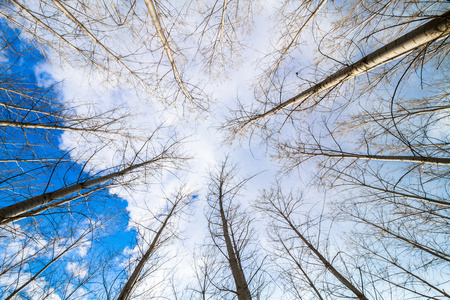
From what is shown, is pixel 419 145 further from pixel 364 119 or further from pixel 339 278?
pixel 339 278

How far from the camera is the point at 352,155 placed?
391 centimetres

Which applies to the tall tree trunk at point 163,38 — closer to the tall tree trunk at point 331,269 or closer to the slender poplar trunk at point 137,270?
the slender poplar trunk at point 137,270

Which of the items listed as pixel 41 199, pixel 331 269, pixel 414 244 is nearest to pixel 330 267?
pixel 331 269

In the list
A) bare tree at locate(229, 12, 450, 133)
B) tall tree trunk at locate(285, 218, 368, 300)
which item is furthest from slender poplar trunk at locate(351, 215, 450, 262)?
bare tree at locate(229, 12, 450, 133)

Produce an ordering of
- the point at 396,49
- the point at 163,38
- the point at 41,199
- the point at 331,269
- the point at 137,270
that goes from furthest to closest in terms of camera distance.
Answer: the point at 331,269 → the point at 137,270 → the point at 163,38 → the point at 41,199 → the point at 396,49

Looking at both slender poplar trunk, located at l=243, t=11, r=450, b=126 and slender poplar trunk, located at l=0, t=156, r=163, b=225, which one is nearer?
slender poplar trunk, located at l=243, t=11, r=450, b=126

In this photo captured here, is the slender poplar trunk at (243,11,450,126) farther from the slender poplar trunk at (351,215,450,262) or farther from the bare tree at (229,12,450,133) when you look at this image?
the slender poplar trunk at (351,215,450,262)

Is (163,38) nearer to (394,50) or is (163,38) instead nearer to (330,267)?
(394,50)

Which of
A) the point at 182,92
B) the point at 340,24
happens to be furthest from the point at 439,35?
the point at 182,92

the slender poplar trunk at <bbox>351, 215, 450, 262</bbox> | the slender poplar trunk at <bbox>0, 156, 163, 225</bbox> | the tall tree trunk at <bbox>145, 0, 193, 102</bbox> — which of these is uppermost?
the tall tree trunk at <bbox>145, 0, 193, 102</bbox>

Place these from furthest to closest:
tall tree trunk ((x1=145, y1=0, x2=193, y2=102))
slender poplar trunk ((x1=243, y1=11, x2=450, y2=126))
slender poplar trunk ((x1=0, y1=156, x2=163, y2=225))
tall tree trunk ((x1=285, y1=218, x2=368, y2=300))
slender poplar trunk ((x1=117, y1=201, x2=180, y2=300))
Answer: tall tree trunk ((x1=285, y1=218, x2=368, y2=300))
slender poplar trunk ((x1=117, y1=201, x2=180, y2=300))
tall tree trunk ((x1=145, y1=0, x2=193, y2=102))
slender poplar trunk ((x1=0, y1=156, x2=163, y2=225))
slender poplar trunk ((x1=243, y1=11, x2=450, y2=126))

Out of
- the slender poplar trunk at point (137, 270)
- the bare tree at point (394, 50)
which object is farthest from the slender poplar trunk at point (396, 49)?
the slender poplar trunk at point (137, 270)

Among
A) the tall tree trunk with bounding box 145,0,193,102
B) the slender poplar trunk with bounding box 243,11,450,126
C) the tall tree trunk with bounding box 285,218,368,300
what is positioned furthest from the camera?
the tall tree trunk with bounding box 285,218,368,300

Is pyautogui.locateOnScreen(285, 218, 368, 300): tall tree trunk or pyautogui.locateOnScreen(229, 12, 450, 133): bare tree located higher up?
pyautogui.locateOnScreen(229, 12, 450, 133): bare tree
